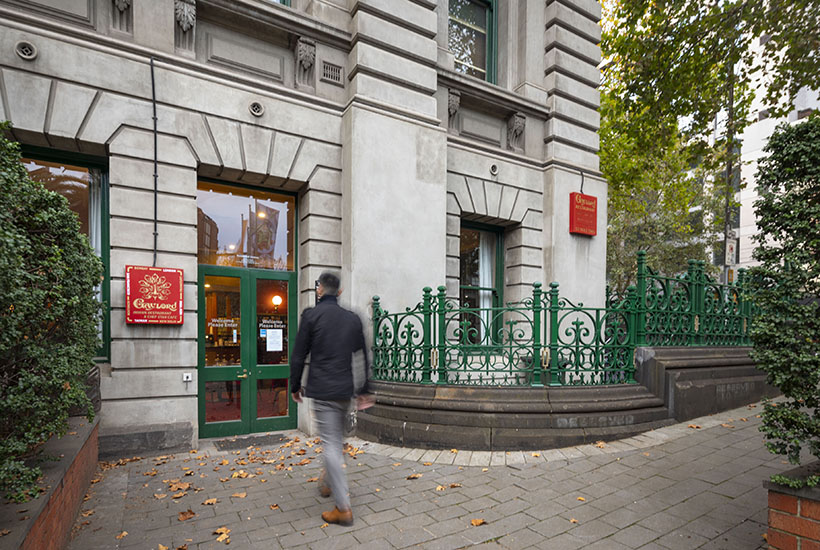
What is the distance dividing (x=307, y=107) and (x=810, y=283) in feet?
23.4

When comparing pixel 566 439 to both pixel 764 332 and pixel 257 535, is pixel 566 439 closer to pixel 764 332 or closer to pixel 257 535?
pixel 764 332

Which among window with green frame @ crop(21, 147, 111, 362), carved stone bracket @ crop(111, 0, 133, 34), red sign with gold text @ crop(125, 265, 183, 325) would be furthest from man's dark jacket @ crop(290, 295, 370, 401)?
carved stone bracket @ crop(111, 0, 133, 34)

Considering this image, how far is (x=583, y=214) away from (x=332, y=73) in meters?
6.65

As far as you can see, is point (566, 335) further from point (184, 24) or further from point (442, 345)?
point (184, 24)

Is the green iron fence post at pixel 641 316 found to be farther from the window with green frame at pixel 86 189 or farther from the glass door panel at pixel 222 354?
the window with green frame at pixel 86 189

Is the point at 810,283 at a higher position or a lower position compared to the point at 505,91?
lower

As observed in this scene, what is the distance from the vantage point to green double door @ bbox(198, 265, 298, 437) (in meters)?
7.13

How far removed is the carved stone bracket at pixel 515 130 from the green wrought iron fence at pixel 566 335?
430 cm

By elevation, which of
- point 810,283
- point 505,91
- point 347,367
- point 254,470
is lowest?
point 254,470

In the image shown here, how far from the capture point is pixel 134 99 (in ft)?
21.0

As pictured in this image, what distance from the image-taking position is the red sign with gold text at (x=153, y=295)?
6.20 m

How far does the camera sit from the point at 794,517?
2.83 m

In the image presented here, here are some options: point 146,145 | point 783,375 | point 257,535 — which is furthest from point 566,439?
point 146,145

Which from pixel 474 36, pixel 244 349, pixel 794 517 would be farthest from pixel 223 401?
pixel 474 36
